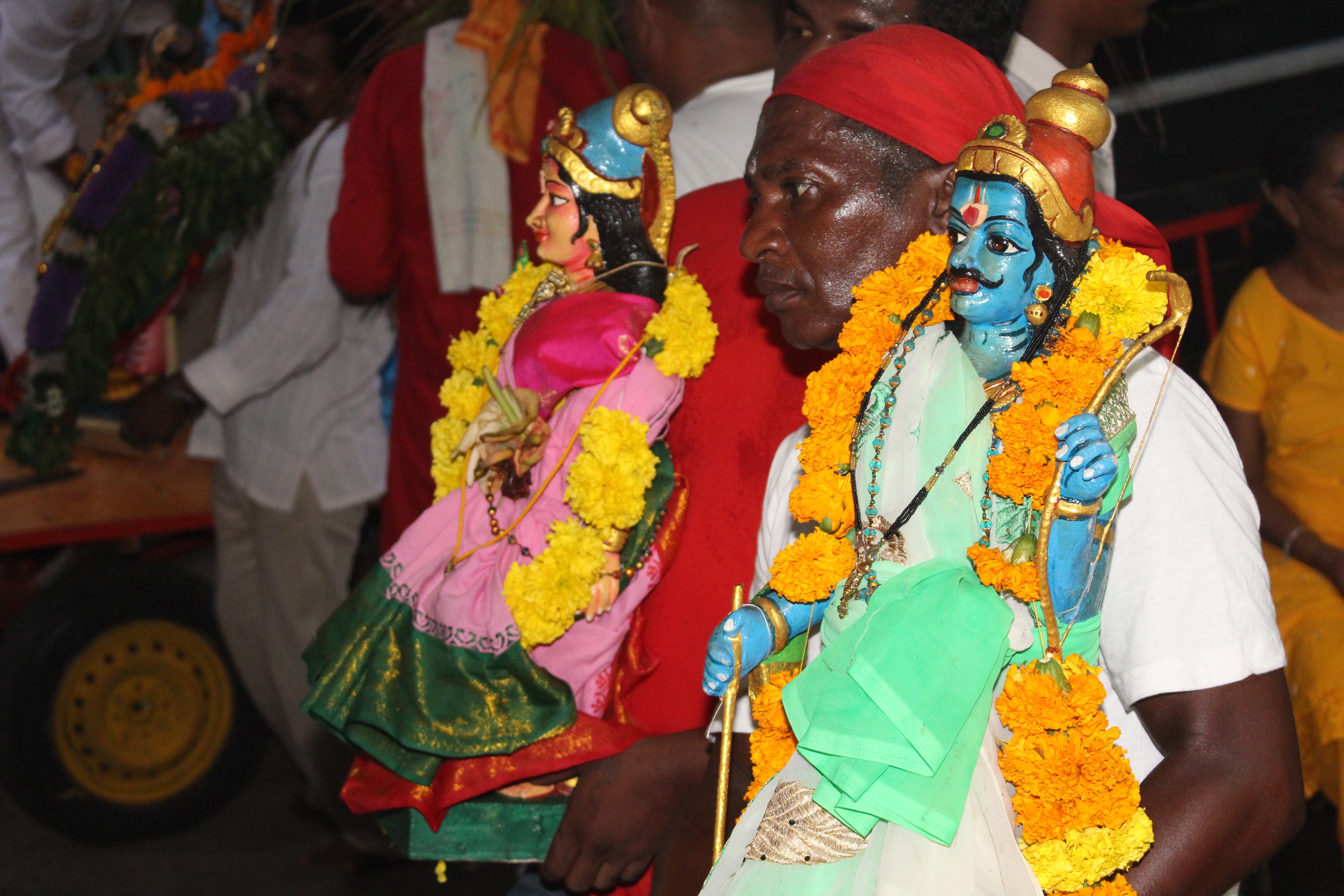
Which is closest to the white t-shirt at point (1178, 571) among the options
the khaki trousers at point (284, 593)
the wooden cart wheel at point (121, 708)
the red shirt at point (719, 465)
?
the red shirt at point (719, 465)

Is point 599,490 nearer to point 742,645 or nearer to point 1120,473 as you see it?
point 742,645

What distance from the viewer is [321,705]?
2.20 metres

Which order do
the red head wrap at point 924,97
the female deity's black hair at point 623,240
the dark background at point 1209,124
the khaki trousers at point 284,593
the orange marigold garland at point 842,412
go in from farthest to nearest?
1. the dark background at point 1209,124
2. the khaki trousers at point 284,593
3. the female deity's black hair at point 623,240
4. the red head wrap at point 924,97
5. the orange marigold garland at point 842,412

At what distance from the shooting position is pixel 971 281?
1519 mm

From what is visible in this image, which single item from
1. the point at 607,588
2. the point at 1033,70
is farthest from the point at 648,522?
the point at 1033,70

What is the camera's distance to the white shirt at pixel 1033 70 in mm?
2426

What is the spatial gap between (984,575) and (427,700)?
3.63 feet

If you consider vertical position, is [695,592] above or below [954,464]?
below

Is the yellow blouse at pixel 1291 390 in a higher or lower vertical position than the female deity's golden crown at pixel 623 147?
lower

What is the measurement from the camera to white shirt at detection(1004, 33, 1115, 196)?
2426 mm

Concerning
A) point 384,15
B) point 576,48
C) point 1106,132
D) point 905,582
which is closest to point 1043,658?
point 905,582

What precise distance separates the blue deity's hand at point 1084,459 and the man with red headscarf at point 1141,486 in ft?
0.63

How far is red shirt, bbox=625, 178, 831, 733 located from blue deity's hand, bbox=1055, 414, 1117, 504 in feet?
2.50

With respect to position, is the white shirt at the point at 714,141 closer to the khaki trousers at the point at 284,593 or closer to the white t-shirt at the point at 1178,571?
the white t-shirt at the point at 1178,571
